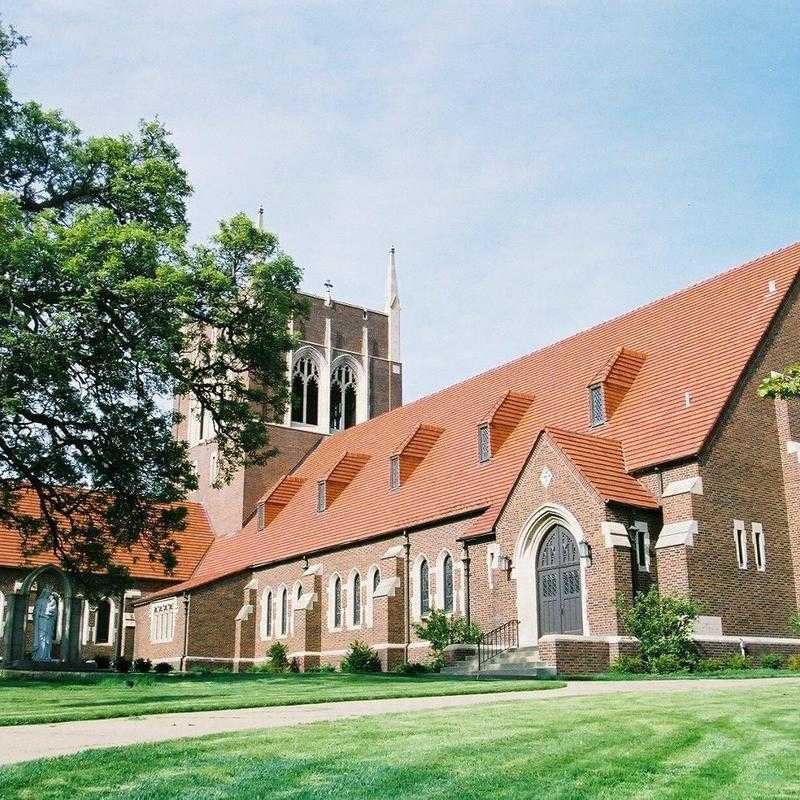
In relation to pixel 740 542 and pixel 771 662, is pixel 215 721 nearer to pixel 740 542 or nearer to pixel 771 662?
pixel 771 662

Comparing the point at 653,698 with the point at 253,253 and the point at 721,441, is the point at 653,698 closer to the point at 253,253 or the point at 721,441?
the point at 721,441

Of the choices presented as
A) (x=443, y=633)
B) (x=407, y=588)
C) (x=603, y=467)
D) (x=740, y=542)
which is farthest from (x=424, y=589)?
(x=740, y=542)

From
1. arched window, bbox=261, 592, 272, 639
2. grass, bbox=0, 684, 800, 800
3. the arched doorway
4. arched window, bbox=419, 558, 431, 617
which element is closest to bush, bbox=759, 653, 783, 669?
the arched doorway

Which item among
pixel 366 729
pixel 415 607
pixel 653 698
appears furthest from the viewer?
pixel 415 607

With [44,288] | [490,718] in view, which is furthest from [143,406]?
[490,718]

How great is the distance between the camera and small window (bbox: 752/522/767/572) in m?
25.5

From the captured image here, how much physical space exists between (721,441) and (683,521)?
2.49 meters

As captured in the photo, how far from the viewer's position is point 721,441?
25.6 metres

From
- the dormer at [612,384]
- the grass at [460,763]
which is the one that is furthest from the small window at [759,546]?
the grass at [460,763]

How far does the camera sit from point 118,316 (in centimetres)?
2262

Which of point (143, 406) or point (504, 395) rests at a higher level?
point (504, 395)

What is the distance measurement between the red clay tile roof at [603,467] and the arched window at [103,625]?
2844 cm

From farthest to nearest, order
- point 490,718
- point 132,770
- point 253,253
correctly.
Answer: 1. point 253,253
2. point 490,718
3. point 132,770

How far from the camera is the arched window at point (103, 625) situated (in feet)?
155
